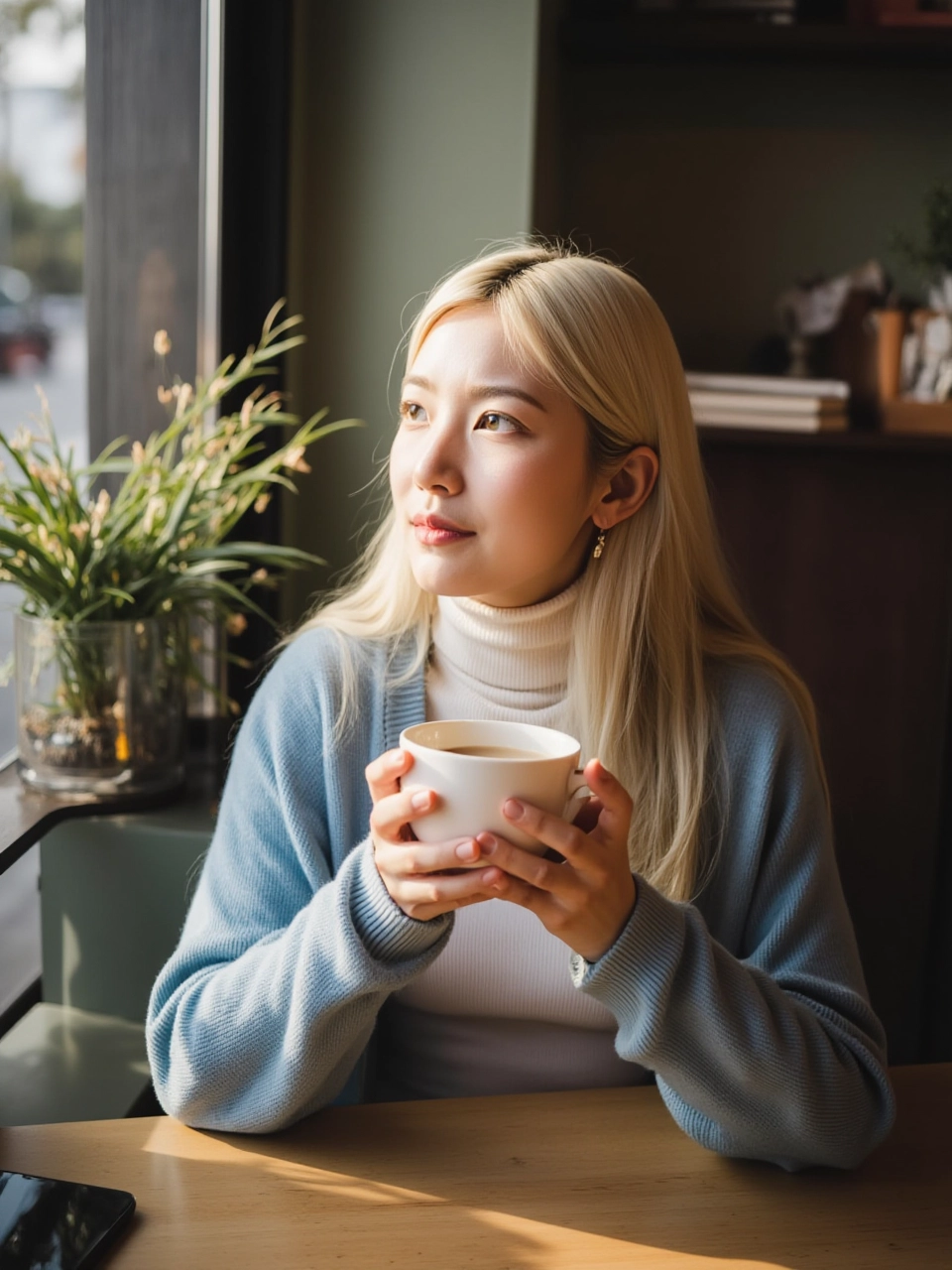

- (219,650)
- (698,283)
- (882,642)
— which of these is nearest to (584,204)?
(698,283)

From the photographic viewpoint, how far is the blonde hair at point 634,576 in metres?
1.19

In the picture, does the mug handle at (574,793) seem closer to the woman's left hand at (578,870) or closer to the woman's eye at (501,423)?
the woman's left hand at (578,870)

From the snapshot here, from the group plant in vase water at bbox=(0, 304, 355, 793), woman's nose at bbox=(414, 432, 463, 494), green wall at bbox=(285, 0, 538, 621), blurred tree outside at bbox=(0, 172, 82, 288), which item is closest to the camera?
woman's nose at bbox=(414, 432, 463, 494)

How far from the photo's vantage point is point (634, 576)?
4.24ft

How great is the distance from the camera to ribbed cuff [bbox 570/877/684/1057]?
0.94 metres

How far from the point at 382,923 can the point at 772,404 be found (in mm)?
1457

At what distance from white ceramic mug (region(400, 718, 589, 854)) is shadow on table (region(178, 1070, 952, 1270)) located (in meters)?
0.25

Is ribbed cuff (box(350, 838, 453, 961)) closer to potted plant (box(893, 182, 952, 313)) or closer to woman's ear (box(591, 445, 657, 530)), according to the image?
woman's ear (box(591, 445, 657, 530))

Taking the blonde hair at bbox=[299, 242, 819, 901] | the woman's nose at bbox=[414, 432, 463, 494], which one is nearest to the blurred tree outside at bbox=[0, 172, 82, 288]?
the blonde hair at bbox=[299, 242, 819, 901]

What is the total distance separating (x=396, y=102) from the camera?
191 centimetres

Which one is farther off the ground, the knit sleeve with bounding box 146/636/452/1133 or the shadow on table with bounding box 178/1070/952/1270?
the knit sleeve with bounding box 146/636/452/1133

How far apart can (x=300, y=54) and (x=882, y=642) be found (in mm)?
1303

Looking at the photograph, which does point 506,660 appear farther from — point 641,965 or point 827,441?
point 827,441

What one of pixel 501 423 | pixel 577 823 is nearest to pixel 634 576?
pixel 501 423
